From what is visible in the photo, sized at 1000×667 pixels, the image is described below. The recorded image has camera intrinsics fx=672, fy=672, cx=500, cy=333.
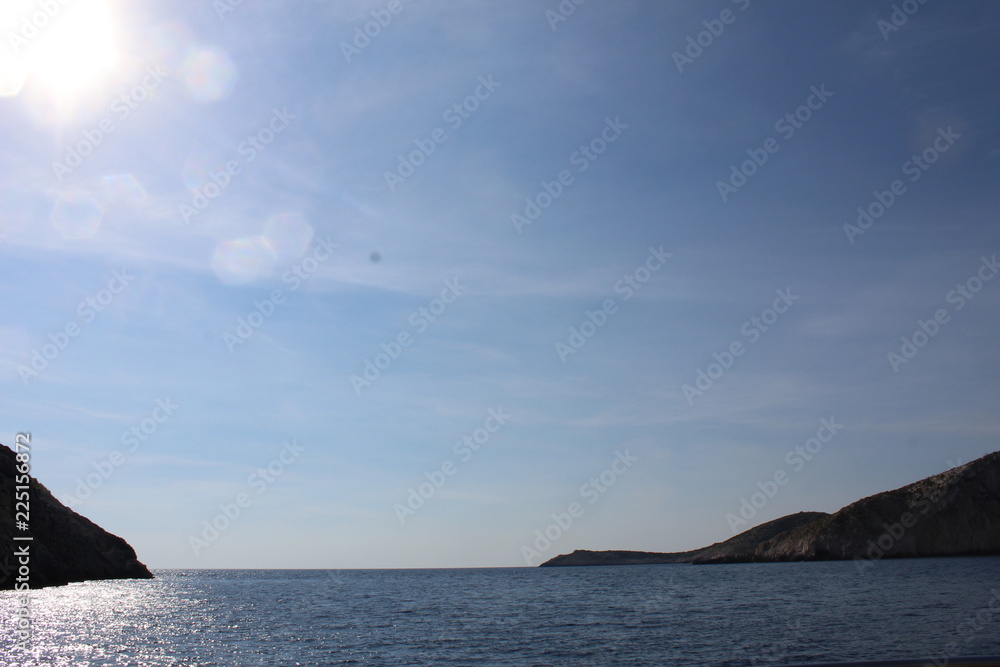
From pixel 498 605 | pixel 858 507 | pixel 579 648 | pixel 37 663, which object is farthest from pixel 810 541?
pixel 37 663

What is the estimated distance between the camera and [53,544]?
11875 cm

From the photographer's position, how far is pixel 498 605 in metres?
77.8

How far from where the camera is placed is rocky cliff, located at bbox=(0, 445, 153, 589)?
88562 millimetres

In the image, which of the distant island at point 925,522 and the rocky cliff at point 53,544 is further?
the distant island at point 925,522

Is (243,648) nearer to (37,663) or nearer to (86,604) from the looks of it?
(37,663)

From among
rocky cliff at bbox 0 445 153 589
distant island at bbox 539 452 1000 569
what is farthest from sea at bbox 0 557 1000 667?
distant island at bbox 539 452 1000 569

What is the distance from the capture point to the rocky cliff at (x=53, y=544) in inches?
3487

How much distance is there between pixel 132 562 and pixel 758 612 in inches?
6585

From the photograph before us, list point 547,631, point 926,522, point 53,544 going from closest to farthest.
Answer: point 547,631 → point 53,544 → point 926,522

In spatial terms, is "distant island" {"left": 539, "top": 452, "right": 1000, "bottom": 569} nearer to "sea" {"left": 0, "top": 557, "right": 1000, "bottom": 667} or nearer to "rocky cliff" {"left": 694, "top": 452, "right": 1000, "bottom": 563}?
"rocky cliff" {"left": 694, "top": 452, "right": 1000, "bottom": 563}

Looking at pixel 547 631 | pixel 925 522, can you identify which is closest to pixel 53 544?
pixel 547 631

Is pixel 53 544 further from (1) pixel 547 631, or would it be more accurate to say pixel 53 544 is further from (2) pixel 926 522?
(2) pixel 926 522

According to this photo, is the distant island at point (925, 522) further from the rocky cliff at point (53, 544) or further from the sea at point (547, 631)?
the rocky cliff at point (53, 544)

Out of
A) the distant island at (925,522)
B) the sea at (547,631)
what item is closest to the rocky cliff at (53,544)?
the sea at (547,631)
